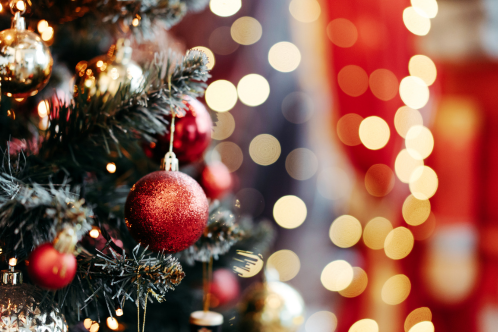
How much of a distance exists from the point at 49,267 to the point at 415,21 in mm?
1054

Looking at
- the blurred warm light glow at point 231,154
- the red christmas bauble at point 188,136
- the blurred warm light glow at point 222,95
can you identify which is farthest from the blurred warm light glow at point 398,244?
the red christmas bauble at point 188,136

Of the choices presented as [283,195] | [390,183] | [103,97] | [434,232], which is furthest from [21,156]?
[434,232]

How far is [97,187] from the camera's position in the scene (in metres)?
0.48

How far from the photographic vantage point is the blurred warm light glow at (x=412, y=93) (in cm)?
98

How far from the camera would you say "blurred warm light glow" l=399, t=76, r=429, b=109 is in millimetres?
978

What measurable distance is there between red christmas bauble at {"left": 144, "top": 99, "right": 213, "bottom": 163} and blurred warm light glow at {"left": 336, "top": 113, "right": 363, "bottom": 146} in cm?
62

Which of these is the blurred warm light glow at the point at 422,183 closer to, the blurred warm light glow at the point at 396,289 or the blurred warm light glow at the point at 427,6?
the blurred warm light glow at the point at 396,289

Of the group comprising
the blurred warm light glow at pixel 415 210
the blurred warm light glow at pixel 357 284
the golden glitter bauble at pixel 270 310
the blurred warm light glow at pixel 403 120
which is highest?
the blurred warm light glow at pixel 403 120

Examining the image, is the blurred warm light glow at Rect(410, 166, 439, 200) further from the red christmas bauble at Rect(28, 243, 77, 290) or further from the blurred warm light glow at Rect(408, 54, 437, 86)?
the red christmas bauble at Rect(28, 243, 77, 290)

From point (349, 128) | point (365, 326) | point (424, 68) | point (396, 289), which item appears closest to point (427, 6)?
point (424, 68)

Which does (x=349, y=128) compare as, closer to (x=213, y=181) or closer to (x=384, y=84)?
(x=384, y=84)

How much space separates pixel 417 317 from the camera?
965mm

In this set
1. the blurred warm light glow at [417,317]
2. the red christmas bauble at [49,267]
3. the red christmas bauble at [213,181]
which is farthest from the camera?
the blurred warm light glow at [417,317]

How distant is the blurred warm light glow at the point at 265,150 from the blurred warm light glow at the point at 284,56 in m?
0.20
